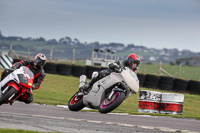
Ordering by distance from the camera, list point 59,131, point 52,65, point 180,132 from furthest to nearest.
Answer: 1. point 52,65
2. point 180,132
3. point 59,131

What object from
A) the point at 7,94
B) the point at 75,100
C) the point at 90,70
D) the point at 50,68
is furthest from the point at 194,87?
the point at 7,94

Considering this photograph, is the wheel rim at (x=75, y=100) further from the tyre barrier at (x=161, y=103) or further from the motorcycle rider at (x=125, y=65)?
the tyre barrier at (x=161, y=103)

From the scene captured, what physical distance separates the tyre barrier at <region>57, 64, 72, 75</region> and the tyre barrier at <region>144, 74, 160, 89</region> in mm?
5525

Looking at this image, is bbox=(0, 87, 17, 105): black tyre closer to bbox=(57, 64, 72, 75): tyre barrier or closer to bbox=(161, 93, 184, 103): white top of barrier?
bbox=(161, 93, 184, 103): white top of barrier

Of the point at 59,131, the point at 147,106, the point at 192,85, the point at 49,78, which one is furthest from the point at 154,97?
the point at 49,78

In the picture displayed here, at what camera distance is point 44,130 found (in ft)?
24.1

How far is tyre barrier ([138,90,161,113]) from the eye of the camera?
47.5ft

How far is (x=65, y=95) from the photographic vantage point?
18.4 metres

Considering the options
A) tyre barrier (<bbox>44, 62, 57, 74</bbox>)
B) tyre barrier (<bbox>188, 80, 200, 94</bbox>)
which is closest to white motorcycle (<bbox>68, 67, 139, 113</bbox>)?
tyre barrier (<bbox>188, 80, 200, 94</bbox>)

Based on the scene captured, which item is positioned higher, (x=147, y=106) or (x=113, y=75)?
(x=113, y=75)

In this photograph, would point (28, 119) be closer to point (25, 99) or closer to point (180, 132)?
point (25, 99)

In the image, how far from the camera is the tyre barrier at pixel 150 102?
1448cm

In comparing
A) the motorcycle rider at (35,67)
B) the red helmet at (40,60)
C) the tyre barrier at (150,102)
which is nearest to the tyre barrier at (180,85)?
the tyre barrier at (150,102)

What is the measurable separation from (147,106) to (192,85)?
968cm
